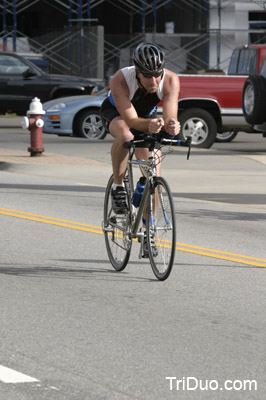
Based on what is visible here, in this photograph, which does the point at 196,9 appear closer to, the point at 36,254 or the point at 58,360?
the point at 36,254

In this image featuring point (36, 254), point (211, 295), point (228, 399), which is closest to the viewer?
point (228, 399)

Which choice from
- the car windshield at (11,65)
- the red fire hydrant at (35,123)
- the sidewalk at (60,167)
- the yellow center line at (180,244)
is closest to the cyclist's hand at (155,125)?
the yellow center line at (180,244)

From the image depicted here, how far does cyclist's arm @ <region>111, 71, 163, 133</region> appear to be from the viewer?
7621mm

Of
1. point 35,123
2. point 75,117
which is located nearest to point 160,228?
point 35,123

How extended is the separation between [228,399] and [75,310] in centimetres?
211

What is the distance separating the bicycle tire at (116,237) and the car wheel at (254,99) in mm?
9631

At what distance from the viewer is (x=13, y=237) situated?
10234 millimetres

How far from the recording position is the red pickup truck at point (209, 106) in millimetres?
20391

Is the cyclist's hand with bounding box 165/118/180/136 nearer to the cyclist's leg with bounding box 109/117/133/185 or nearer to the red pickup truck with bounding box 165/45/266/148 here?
the cyclist's leg with bounding box 109/117/133/185

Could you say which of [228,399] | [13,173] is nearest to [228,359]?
[228,399]

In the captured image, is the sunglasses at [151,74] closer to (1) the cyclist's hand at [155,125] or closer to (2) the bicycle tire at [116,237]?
(1) the cyclist's hand at [155,125]

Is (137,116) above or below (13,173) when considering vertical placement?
above

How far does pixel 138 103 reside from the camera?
8.02 metres

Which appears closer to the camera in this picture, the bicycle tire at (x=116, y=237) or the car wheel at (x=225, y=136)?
the bicycle tire at (x=116, y=237)
